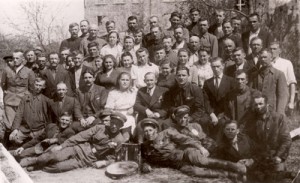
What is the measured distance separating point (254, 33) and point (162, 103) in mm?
1140

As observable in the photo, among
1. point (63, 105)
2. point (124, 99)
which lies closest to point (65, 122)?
point (63, 105)

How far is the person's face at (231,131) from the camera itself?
125 inches

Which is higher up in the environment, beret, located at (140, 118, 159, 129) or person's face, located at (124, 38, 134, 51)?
person's face, located at (124, 38, 134, 51)

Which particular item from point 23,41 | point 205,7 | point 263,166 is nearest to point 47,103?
point 23,41

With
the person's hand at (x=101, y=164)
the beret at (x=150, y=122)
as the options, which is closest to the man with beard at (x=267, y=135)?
the beret at (x=150, y=122)

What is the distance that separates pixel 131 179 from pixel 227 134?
83 centimetres

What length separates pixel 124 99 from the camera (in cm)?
360

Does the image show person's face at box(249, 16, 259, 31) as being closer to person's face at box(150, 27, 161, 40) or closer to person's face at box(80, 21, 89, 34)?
person's face at box(150, 27, 161, 40)

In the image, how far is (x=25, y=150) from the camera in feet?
11.8

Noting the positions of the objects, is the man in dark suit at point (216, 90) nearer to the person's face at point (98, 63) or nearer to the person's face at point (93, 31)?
the person's face at point (98, 63)

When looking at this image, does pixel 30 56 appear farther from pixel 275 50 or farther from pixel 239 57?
pixel 275 50

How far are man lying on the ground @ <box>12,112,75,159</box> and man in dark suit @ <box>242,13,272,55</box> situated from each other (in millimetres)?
1748

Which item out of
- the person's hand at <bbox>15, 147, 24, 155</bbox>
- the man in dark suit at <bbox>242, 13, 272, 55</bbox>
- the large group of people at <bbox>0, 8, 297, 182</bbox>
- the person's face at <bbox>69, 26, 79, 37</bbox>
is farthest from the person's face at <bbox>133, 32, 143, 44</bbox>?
the person's hand at <bbox>15, 147, 24, 155</bbox>

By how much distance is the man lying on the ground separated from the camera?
3.54 meters
